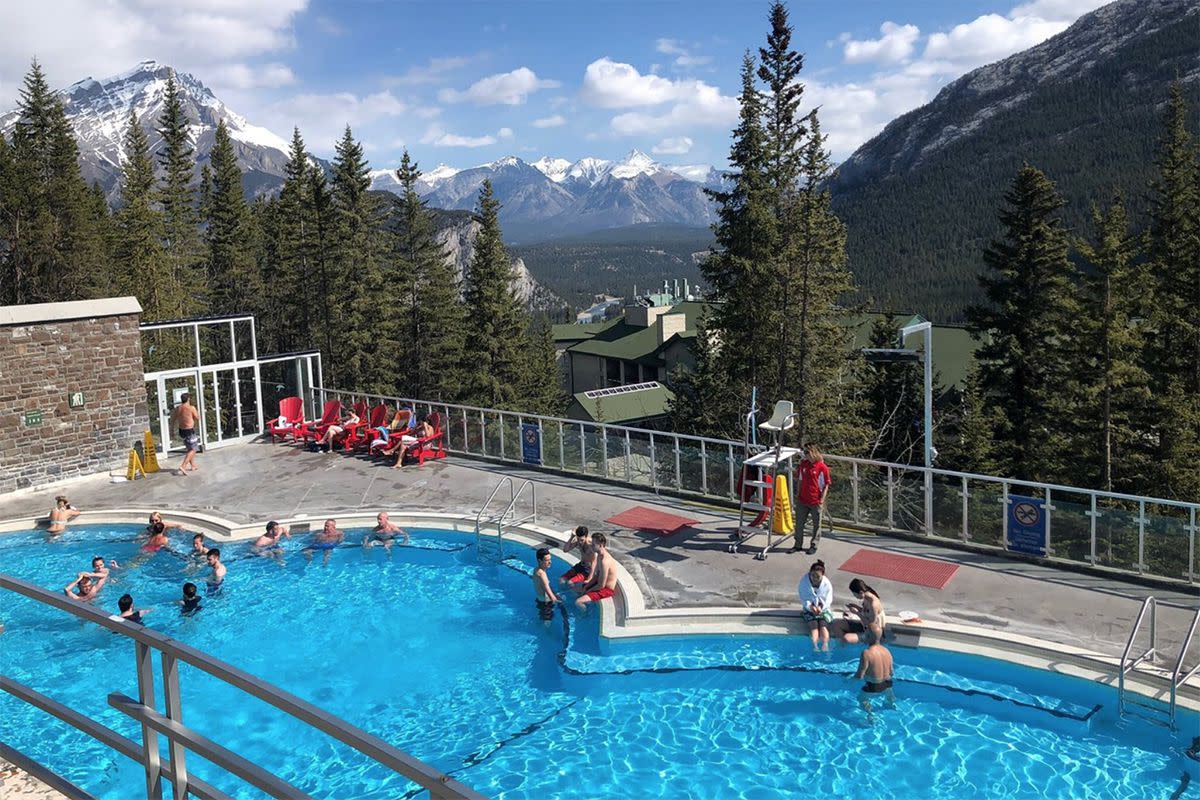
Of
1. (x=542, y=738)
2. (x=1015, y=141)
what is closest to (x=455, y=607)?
(x=542, y=738)

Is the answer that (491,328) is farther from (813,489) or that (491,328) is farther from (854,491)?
(813,489)

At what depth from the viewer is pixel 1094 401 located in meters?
28.4

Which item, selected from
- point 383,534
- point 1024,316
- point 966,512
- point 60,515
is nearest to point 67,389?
point 60,515

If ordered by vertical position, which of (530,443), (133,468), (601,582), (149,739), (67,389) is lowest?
(601,582)

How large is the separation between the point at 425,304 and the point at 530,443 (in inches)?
1372

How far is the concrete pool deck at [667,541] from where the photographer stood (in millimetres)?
11078

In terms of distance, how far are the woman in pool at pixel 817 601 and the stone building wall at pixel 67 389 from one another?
16.5 meters

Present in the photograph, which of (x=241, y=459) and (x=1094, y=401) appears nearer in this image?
(x=241, y=459)

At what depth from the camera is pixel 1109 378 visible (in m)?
28.1

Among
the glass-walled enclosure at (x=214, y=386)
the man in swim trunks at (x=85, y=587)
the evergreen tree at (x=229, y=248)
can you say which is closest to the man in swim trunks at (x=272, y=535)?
the man in swim trunks at (x=85, y=587)

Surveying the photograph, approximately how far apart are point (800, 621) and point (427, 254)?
146 feet

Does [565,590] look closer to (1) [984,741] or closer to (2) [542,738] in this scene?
(2) [542,738]

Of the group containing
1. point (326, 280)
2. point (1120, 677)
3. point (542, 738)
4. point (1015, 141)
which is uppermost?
point (1015, 141)

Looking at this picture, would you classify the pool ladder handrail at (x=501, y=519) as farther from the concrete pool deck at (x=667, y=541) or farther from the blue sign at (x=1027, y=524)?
the blue sign at (x=1027, y=524)
